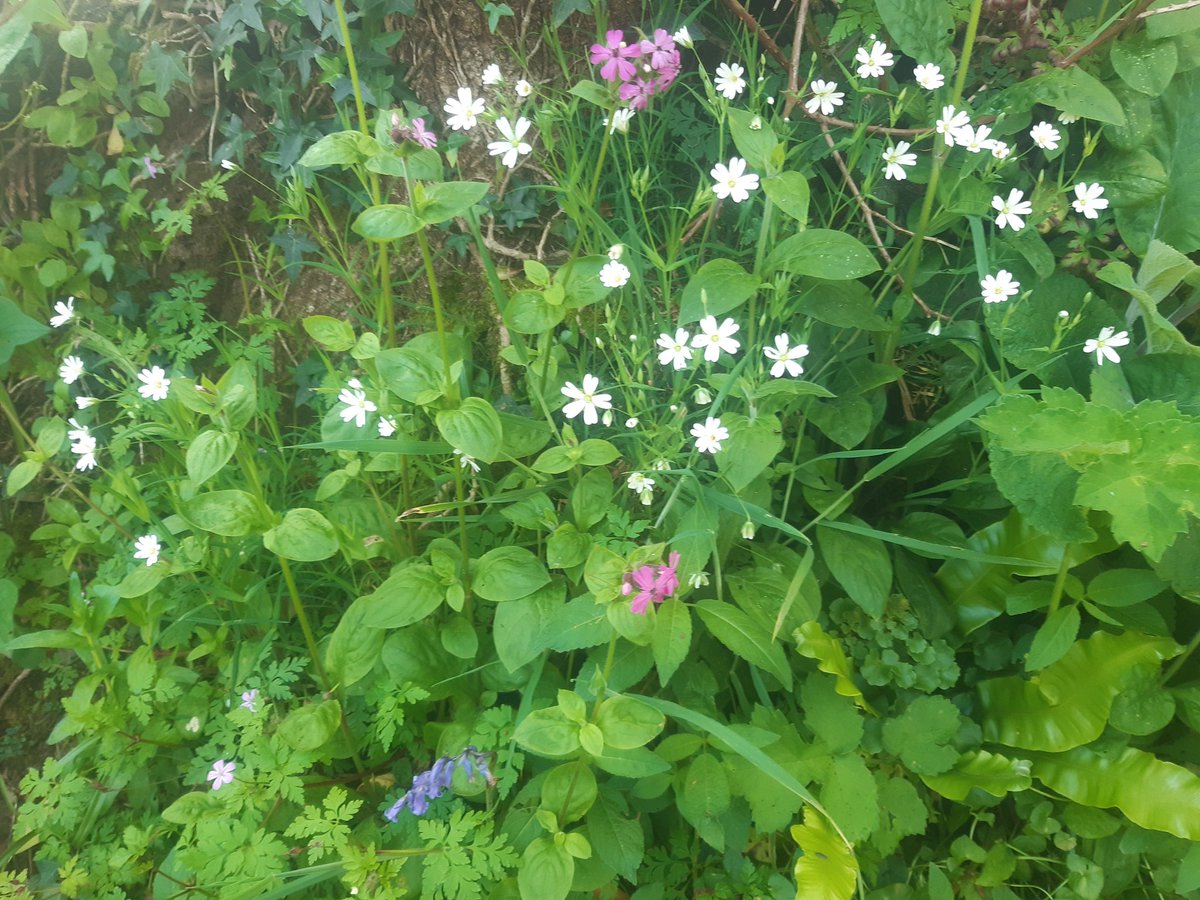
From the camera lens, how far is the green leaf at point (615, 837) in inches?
54.6

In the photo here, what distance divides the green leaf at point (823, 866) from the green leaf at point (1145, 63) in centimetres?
172

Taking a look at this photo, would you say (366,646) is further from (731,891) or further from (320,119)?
(320,119)

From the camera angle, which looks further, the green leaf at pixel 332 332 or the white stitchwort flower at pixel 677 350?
the green leaf at pixel 332 332

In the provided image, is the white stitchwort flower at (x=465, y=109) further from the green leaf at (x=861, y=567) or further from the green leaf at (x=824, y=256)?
the green leaf at (x=861, y=567)

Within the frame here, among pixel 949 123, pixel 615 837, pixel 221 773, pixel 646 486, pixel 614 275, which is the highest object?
pixel 949 123

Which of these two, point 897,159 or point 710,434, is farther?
point 897,159

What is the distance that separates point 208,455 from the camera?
1290mm

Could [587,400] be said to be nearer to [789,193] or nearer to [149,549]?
[789,193]

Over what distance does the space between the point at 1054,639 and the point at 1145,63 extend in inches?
50.9

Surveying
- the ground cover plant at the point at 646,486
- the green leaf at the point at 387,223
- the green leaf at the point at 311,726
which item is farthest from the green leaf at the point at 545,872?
the green leaf at the point at 387,223

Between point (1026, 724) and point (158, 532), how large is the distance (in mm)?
1878

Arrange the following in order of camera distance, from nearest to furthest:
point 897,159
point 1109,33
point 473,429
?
1. point 473,429
2. point 897,159
3. point 1109,33

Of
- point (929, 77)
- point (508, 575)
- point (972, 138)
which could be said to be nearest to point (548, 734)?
point (508, 575)

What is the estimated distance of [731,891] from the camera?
148 centimetres
